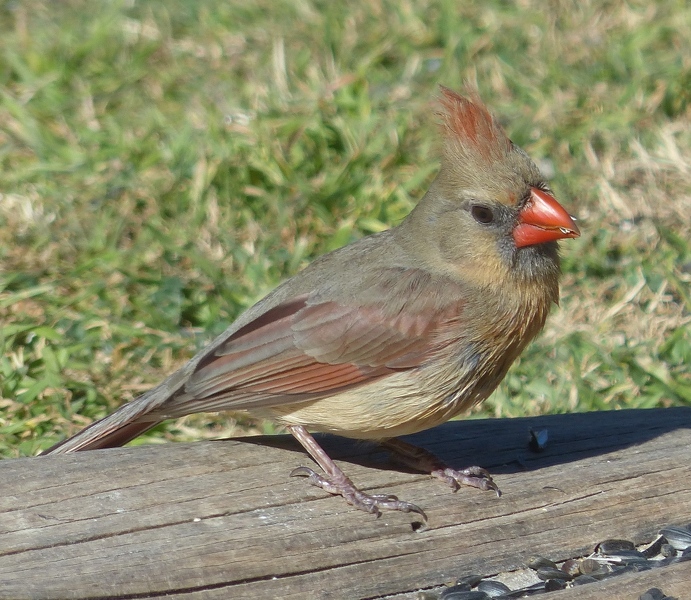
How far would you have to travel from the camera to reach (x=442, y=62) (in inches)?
241

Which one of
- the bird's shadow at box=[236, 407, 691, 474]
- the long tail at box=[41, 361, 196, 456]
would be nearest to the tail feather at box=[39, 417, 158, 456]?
the long tail at box=[41, 361, 196, 456]

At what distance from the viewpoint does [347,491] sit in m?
2.86

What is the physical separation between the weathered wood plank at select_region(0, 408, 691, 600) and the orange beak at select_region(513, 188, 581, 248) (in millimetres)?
651

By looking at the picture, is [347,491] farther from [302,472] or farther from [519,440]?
[519,440]

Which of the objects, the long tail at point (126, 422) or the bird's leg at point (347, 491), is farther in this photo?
the long tail at point (126, 422)

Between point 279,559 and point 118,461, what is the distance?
0.52 metres

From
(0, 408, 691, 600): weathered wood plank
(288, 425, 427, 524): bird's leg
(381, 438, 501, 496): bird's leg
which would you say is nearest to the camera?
(0, 408, 691, 600): weathered wood plank

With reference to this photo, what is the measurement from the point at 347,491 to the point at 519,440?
72cm

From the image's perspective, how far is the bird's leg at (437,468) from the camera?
9.81 ft

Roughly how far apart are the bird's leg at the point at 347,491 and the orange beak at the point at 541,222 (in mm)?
789

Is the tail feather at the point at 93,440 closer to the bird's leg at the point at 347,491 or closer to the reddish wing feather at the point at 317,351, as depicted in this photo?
the reddish wing feather at the point at 317,351

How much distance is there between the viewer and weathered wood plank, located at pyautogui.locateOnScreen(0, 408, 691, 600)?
243 cm

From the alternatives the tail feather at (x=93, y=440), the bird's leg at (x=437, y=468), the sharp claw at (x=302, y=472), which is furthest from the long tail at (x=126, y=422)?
the bird's leg at (x=437, y=468)

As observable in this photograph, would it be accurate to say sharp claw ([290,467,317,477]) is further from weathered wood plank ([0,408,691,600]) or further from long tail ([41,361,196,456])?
long tail ([41,361,196,456])
